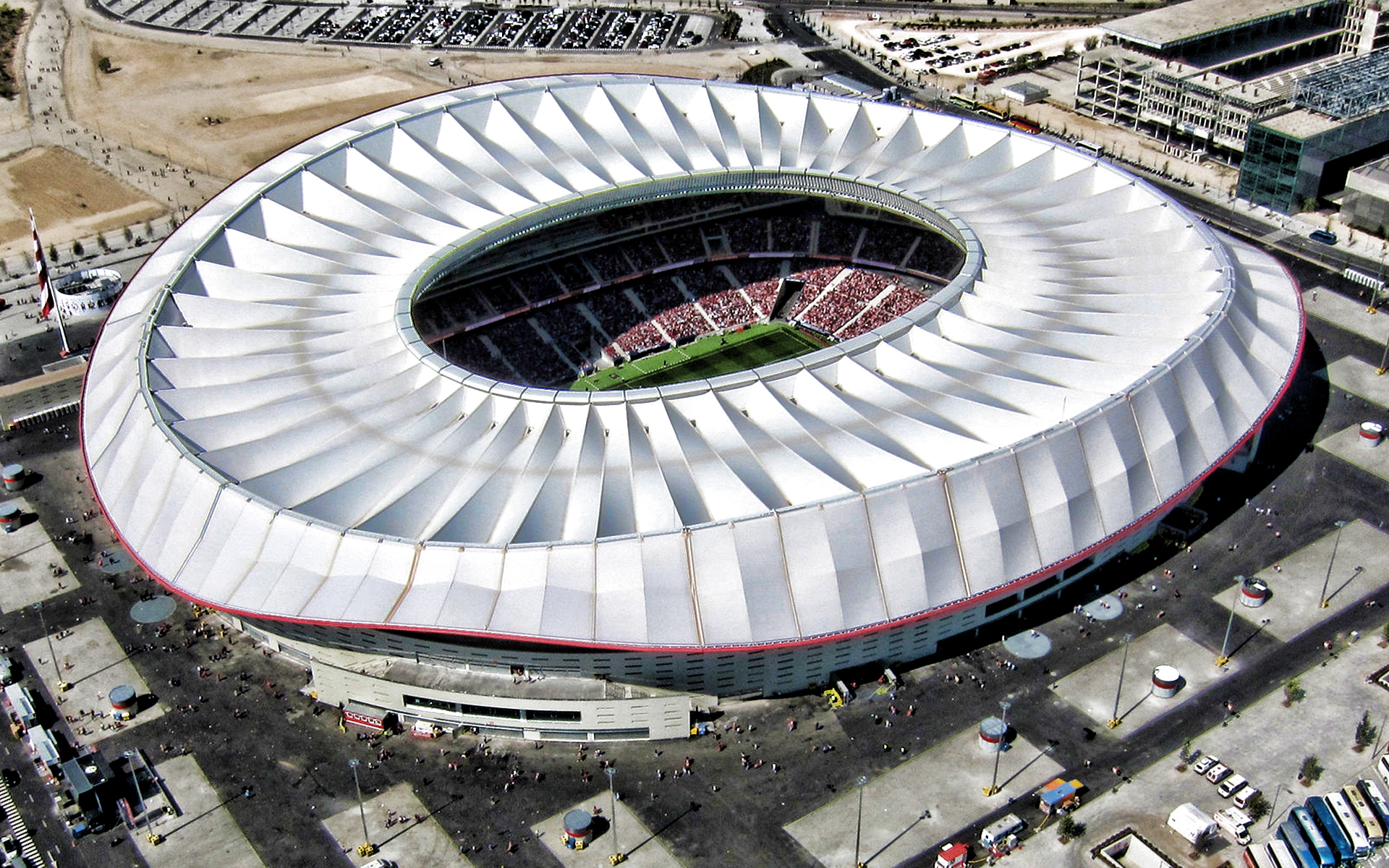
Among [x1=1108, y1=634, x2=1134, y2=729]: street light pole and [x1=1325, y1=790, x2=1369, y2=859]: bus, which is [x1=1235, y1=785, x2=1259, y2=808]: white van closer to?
[x1=1325, y1=790, x2=1369, y2=859]: bus

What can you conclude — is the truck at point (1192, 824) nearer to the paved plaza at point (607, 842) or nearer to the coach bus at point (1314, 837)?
the coach bus at point (1314, 837)

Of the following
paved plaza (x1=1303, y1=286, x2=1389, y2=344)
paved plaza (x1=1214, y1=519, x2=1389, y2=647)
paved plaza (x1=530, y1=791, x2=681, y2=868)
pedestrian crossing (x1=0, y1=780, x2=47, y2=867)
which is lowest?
pedestrian crossing (x1=0, y1=780, x2=47, y2=867)

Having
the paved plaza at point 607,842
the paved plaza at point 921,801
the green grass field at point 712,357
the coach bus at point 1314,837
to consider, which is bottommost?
the paved plaza at point 607,842

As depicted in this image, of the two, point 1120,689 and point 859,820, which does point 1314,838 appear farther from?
point 859,820

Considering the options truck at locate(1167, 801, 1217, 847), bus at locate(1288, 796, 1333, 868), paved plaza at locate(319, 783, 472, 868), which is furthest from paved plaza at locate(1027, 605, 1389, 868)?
paved plaza at locate(319, 783, 472, 868)

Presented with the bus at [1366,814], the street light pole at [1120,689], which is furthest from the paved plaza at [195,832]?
the bus at [1366,814]

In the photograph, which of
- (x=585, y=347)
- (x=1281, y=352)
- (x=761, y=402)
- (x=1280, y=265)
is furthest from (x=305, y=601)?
(x=1280, y=265)

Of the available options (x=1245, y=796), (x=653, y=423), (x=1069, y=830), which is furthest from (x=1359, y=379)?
(x=653, y=423)
